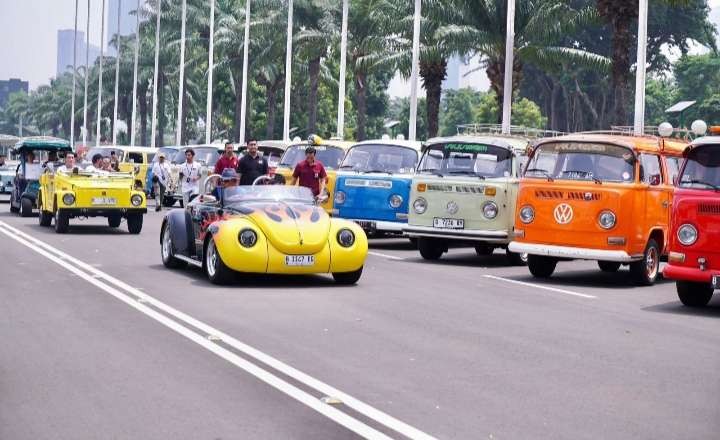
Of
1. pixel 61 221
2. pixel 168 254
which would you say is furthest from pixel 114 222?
pixel 168 254

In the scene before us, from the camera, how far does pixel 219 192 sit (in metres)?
17.9

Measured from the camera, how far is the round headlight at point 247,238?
16.1 meters

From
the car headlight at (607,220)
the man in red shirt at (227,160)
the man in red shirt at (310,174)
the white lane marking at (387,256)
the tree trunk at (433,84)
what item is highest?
the tree trunk at (433,84)

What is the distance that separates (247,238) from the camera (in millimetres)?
16109

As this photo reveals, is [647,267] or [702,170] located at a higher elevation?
[702,170]

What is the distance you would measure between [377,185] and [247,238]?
8.82 m

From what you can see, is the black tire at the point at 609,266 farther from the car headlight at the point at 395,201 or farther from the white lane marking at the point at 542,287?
the car headlight at the point at 395,201

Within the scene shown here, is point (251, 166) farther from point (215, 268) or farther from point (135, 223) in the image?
point (215, 268)

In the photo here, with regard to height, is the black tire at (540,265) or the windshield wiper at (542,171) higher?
the windshield wiper at (542,171)

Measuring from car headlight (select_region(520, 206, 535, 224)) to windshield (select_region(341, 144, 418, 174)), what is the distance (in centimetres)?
624

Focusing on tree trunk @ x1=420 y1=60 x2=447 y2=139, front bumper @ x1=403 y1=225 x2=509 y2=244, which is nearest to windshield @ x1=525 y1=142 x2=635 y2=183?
front bumper @ x1=403 y1=225 x2=509 y2=244

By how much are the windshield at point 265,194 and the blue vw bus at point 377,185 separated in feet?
22.6

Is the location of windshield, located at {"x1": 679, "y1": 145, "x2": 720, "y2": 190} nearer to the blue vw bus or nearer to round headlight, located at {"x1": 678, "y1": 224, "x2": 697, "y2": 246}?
round headlight, located at {"x1": 678, "y1": 224, "x2": 697, "y2": 246}

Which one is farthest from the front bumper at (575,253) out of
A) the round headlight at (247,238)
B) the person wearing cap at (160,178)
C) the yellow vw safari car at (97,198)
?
the person wearing cap at (160,178)
